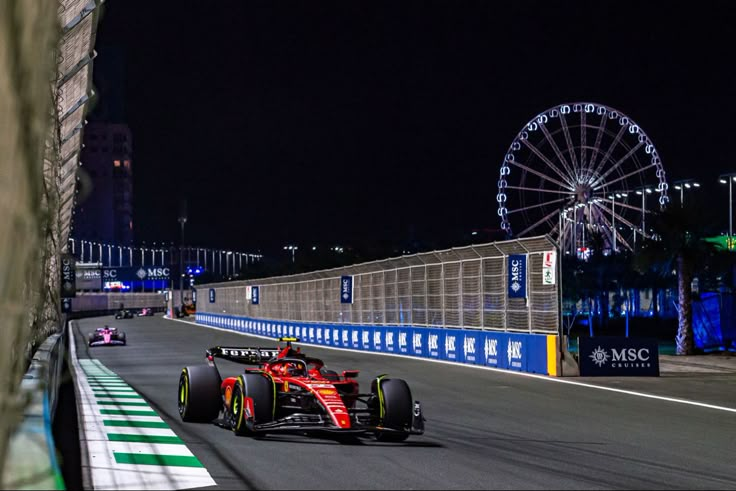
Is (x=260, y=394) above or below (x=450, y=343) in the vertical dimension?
above

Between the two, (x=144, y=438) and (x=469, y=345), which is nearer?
(x=144, y=438)

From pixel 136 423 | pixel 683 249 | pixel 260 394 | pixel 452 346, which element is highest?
pixel 683 249

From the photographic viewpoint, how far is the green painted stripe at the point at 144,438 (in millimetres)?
10828

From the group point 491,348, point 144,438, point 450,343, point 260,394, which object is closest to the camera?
point 260,394

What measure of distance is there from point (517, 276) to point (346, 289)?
17.8 meters

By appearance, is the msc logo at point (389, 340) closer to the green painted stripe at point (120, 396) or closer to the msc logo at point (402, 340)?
the msc logo at point (402, 340)

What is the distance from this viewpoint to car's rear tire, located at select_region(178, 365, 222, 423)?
40.7 feet

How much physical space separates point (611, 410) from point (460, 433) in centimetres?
423

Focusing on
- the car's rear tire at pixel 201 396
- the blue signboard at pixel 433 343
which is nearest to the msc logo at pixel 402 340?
the blue signboard at pixel 433 343

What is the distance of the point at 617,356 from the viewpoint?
23312mm

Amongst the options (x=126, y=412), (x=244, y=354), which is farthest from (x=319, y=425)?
(x=126, y=412)

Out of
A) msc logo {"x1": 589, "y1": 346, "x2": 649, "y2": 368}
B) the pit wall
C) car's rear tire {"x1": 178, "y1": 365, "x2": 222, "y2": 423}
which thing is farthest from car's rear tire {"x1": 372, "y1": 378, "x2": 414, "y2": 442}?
msc logo {"x1": 589, "y1": 346, "x2": 649, "y2": 368}

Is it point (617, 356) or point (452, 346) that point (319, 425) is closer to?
point (617, 356)

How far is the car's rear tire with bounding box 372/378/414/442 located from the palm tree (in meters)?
23.5
